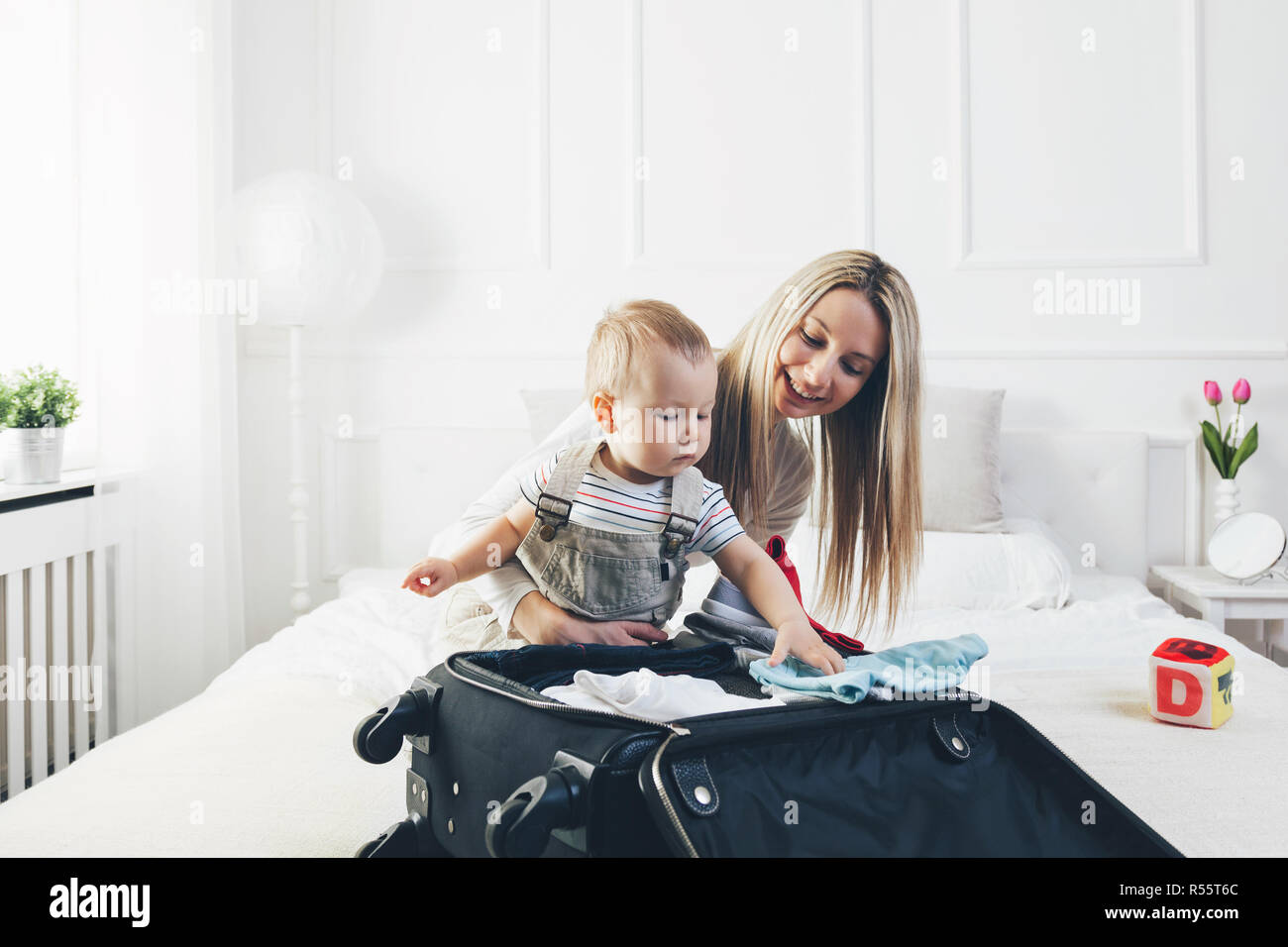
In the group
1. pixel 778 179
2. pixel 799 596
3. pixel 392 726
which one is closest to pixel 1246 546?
pixel 778 179

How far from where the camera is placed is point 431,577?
943mm

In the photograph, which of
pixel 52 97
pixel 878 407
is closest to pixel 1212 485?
pixel 878 407

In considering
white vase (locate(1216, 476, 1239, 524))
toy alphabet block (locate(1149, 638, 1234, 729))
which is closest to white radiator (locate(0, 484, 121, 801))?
toy alphabet block (locate(1149, 638, 1234, 729))

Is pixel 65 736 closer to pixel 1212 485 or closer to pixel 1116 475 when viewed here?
pixel 1116 475

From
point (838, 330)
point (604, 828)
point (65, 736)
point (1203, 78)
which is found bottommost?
point (65, 736)

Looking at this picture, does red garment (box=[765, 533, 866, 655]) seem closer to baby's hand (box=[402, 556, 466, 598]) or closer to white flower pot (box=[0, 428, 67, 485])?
baby's hand (box=[402, 556, 466, 598])

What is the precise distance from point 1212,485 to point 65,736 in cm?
262

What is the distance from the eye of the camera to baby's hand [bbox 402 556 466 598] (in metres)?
0.93

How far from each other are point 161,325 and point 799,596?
164 cm

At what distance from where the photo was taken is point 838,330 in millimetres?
1061

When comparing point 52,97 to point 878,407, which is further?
point 52,97

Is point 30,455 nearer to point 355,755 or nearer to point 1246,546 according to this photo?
point 355,755

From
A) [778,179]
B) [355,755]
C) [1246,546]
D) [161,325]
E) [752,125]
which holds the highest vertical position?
[752,125]
